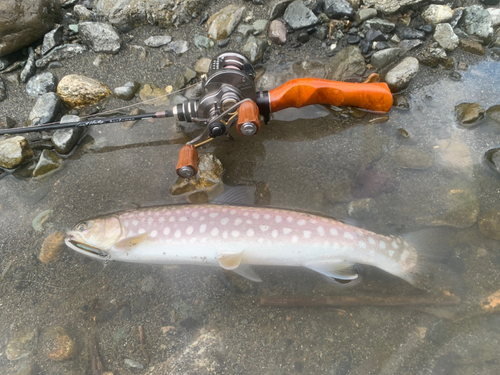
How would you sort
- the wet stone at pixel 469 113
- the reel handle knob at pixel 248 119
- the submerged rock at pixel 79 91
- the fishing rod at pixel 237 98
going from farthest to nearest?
the submerged rock at pixel 79 91, the wet stone at pixel 469 113, the fishing rod at pixel 237 98, the reel handle knob at pixel 248 119

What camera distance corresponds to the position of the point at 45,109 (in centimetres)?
378

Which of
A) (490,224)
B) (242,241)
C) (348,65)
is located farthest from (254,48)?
(490,224)

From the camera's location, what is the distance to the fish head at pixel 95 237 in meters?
3.05

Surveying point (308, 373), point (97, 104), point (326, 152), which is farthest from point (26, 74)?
point (308, 373)

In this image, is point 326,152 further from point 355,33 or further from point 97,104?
point 97,104

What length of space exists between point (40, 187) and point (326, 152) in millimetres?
3496

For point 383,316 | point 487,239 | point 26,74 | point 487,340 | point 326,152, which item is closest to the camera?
point 487,340

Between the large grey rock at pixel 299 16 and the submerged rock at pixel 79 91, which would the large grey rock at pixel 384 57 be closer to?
the large grey rock at pixel 299 16

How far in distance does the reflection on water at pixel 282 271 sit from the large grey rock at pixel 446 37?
16.1 inches

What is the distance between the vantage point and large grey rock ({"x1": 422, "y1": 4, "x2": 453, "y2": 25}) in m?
3.87

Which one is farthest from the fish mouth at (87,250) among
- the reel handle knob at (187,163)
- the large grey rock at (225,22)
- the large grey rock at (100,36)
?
the large grey rock at (225,22)

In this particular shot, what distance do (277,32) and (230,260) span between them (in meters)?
3.25

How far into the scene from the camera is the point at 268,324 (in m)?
2.71

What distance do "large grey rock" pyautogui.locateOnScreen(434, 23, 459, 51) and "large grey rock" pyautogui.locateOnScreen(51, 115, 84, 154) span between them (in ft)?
15.9
